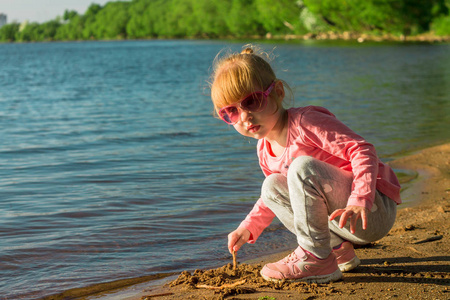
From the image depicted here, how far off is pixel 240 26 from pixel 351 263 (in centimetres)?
8587

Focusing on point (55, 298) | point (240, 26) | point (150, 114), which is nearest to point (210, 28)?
point (240, 26)

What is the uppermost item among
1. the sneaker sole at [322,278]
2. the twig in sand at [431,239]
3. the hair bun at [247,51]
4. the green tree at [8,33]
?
the green tree at [8,33]

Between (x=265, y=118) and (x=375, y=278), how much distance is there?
3.18 feet

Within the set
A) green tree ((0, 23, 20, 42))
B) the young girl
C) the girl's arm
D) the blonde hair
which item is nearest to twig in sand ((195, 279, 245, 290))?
the young girl

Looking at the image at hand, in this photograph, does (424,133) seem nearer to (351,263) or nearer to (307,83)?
(351,263)

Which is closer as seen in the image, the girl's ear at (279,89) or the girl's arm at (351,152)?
the girl's arm at (351,152)

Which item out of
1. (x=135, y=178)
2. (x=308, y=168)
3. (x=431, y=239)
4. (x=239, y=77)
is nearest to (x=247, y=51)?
(x=239, y=77)

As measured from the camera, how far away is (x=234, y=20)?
85375 millimetres

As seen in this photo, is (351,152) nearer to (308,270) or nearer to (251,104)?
(251,104)

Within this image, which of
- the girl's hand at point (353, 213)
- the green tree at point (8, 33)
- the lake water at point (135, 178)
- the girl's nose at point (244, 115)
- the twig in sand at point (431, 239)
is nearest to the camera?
the girl's hand at point (353, 213)

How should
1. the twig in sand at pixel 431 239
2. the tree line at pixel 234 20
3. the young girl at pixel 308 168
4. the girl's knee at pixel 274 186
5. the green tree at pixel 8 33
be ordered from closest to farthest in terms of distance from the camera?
the young girl at pixel 308 168 → the girl's knee at pixel 274 186 → the twig in sand at pixel 431 239 → the tree line at pixel 234 20 → the green tree at pixel 8 33

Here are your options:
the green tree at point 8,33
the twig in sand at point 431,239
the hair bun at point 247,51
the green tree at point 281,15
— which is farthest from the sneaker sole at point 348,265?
the green tree at point 8,33

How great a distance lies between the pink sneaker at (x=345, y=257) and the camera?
2.65 meters

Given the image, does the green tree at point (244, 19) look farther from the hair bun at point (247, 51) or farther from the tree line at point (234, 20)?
the hair bun at point (247, 51)
